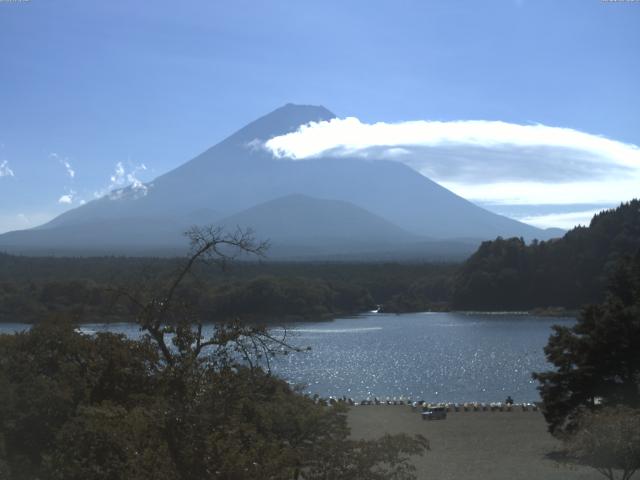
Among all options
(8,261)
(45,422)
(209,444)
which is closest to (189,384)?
(209,444)

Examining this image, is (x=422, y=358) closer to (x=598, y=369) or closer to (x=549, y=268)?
(x=598, y=369)

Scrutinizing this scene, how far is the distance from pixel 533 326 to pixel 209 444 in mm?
39601

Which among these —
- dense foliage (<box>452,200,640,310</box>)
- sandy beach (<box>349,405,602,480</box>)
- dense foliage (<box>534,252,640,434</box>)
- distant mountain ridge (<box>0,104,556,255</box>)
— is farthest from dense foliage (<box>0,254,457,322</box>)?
distant mountain ridge (<box>0,104,556,255</box>)

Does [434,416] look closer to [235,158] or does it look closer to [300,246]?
[300,246]

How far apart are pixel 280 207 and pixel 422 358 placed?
136 metres

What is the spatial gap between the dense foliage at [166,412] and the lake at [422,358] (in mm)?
9111

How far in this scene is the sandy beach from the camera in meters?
12.9

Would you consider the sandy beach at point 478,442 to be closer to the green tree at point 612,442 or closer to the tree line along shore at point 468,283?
the green tree at point 612,442

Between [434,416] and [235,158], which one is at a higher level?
[235,158]

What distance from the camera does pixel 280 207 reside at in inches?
6550

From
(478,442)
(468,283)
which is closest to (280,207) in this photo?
(468,283)

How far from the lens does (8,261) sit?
67.3 metres

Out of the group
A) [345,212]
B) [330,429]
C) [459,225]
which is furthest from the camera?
[459,225]

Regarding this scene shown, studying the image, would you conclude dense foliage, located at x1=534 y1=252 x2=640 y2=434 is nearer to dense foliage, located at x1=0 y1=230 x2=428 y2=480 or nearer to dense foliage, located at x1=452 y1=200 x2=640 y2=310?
dense foliage, located at x1=0 y1=230 x2=428 y2=480
